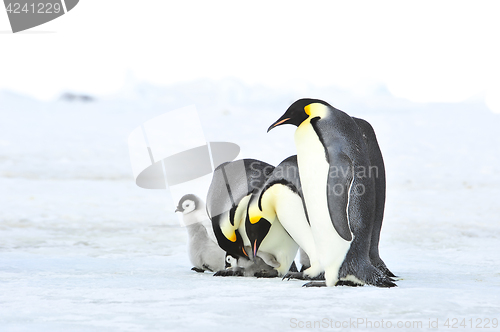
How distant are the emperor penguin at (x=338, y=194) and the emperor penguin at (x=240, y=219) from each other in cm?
50

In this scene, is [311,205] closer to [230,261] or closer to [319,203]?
[319,203]

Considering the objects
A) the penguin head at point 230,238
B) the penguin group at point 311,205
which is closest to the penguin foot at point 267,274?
the penguin group at point 311,205

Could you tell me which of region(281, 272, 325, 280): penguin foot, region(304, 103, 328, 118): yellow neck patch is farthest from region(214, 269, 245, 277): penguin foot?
region(304, 103, 328, 118): yellow neck patch

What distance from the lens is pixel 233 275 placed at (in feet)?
9.27

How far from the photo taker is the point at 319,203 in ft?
7.50

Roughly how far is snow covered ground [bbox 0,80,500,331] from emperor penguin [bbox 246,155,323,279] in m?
0.22

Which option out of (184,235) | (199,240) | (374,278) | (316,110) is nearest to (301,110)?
(316,110)

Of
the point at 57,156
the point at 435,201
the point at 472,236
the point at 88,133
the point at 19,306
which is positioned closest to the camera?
the point at 19,306

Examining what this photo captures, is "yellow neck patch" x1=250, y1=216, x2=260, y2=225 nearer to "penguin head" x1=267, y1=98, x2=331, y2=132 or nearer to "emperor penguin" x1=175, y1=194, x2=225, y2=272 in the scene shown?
"penguin head" x1=267, y1=98, x2=331, y2=132

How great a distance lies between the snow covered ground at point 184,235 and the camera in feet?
5.58

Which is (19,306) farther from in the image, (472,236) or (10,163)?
(10,163)

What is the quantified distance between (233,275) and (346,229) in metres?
0.87

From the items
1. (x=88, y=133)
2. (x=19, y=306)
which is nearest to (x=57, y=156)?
(x=88, y=133)

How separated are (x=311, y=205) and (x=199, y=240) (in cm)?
108
